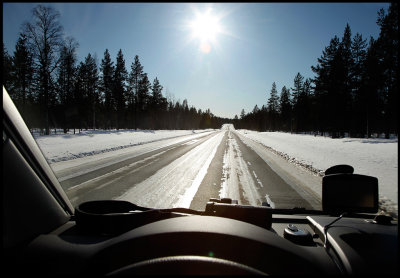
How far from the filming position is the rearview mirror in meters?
1.33

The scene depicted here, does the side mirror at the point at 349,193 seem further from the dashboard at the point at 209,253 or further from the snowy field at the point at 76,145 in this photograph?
the snowy field at the point at 76,145

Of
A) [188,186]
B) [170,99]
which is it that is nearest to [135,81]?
[170,99]

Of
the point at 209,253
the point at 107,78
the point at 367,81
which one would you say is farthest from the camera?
the point at 107,78

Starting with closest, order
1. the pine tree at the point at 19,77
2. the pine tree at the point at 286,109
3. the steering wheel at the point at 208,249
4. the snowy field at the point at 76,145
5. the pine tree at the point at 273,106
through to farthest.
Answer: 1. the steering wheel at the point at 208,249
2. the pine tree at the point at 19,77
3. the snowy field at the point at 76,145
4. the pine tree at the point at 286,109
5. the pine tree at the point at 273,106

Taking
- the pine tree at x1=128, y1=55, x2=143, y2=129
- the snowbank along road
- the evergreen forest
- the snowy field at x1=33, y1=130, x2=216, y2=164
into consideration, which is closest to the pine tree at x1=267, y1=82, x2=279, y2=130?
the evergreen forest

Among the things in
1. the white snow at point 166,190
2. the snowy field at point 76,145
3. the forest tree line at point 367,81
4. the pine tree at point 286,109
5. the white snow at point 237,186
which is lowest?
the white snow at point 237,186

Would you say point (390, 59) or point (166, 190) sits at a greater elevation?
point (390, 59)

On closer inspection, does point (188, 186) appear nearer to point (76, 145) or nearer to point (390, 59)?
point (390, 59)

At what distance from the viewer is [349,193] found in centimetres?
140

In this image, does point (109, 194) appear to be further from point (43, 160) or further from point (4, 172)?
point (4, 172)

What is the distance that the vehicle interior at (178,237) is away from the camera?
103 cm

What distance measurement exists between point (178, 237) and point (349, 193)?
1103mm

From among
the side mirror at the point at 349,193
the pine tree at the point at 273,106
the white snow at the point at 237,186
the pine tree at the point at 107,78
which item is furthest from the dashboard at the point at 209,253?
the pine tree at the point at 273,106

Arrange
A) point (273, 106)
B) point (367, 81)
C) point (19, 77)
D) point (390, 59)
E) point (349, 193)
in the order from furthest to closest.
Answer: point (273, 106) < point (19, 77) < point (367, 81) < point (349, 193) < point (390, 59)
